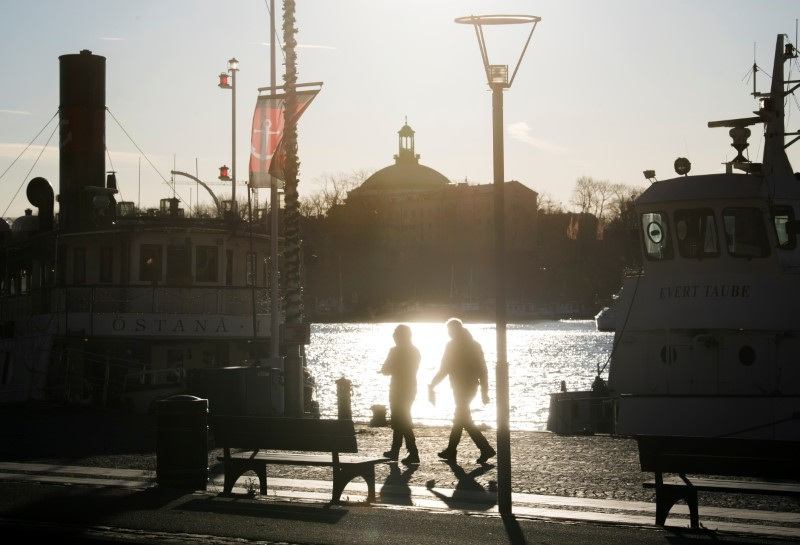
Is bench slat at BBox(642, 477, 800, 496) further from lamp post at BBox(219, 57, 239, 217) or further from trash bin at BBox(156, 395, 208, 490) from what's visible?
lamp post at BBox(219, 57, 239, 217)

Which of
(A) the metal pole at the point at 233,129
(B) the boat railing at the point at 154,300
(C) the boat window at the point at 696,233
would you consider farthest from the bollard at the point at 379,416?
(A) the metal pole at the point at 233,129

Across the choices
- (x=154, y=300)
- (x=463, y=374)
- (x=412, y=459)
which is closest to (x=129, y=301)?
(x=154, y=300)

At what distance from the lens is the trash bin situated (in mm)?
15656

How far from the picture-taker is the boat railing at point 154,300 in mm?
35656

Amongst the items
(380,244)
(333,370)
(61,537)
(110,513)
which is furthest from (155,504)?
(380,244)

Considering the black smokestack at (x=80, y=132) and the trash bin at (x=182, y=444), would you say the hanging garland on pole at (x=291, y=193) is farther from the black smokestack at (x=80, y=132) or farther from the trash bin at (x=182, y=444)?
the trash bin at (x=182, y=444)

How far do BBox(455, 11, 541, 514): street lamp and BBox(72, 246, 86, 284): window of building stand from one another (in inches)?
1016

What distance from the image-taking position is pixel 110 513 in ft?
44.4

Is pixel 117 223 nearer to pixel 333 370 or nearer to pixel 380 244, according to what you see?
pixel 333 370

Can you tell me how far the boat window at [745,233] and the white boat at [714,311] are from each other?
2 cm

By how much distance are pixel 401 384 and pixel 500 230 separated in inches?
238

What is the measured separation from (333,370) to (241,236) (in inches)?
2556

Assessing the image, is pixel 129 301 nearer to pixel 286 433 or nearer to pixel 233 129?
pixel 233 129

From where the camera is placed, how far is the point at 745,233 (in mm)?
24453
